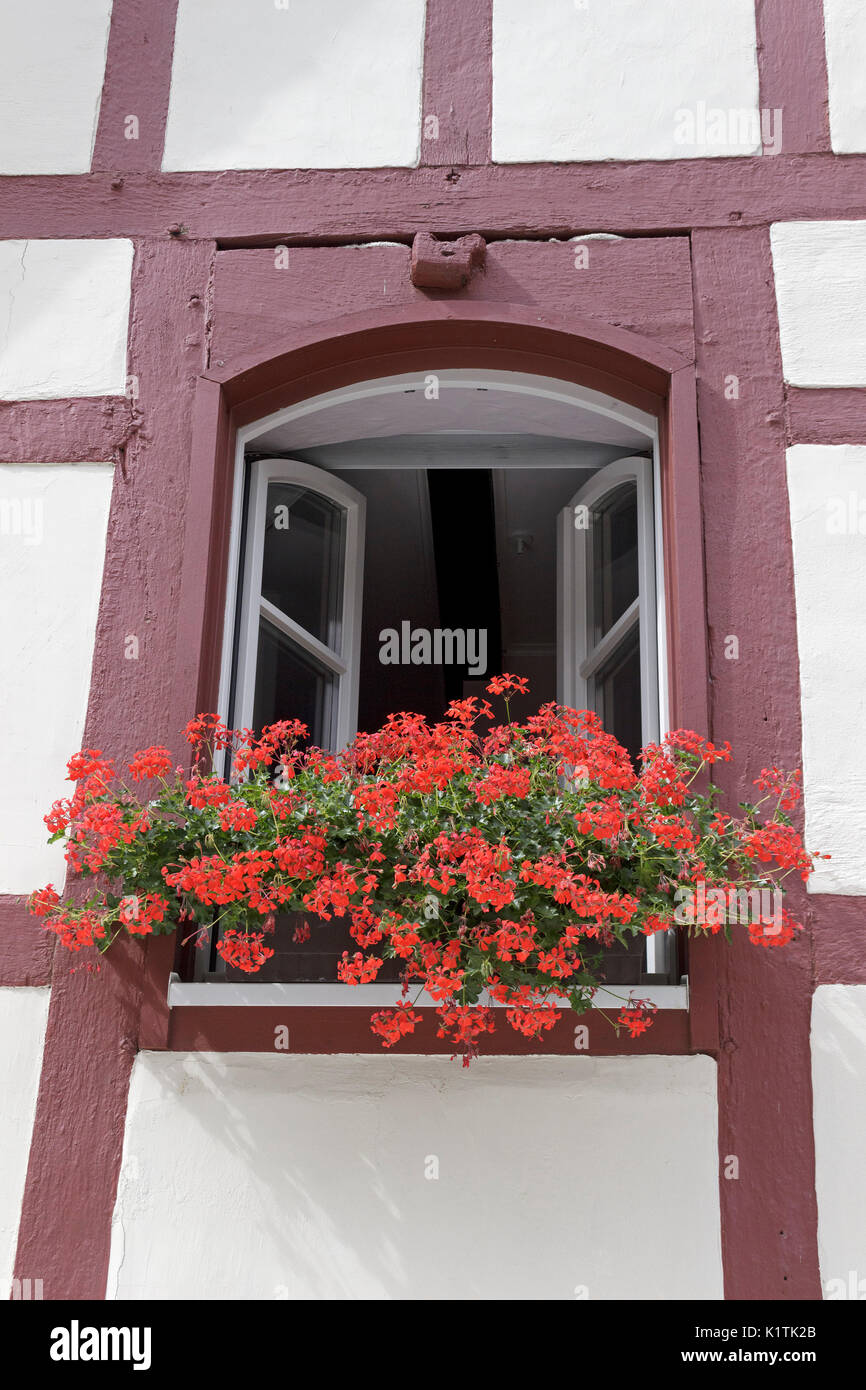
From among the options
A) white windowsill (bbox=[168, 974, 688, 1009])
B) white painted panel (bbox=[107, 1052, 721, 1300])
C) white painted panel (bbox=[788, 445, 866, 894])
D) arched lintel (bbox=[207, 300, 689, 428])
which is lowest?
white painted panel (bbox=[107, 1052, 721, 1300])

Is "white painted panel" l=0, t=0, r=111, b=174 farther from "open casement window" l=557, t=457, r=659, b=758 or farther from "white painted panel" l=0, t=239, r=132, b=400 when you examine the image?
"open casement window" l=557, t=457, r=659, b=758

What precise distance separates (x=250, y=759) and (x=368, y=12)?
2.60 meters

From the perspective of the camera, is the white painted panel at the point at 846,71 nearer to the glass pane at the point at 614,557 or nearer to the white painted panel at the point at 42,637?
the glass pane at the point at 614,557

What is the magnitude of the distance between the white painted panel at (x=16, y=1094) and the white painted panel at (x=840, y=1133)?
1.80m

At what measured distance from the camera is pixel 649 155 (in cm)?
429

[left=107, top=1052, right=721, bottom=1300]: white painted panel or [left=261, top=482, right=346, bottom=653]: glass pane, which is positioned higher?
[left=261, top=482, right=346, bottom=653]: glass pane

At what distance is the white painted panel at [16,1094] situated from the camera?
11.0ft

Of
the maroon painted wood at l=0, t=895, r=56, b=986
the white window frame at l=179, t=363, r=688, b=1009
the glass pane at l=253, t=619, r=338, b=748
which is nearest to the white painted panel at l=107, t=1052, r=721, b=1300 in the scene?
the maroon painted wood at l=0, t=895, r=56, b=986

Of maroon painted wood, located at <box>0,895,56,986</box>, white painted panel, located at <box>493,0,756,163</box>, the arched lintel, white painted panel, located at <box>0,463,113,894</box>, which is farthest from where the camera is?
white painted panel, located at <box>493,0,756,163</box>

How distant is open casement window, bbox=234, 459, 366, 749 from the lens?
416cm

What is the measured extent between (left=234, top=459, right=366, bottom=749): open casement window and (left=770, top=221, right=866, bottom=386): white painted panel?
151 cm

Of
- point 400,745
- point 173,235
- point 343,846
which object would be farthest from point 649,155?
point 343,846

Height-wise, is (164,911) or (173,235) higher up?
(173,235)
